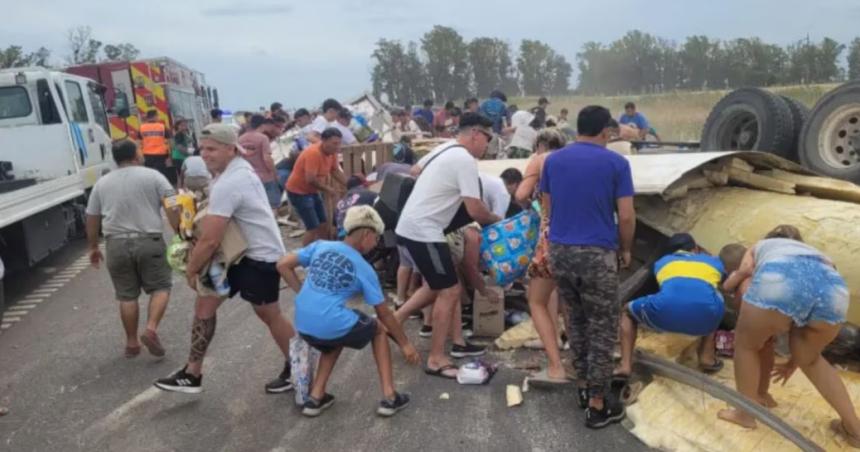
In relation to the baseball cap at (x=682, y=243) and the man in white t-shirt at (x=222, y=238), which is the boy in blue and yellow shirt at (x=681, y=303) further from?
the man in white t-shirt at (x=222, y=238)

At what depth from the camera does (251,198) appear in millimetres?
3938

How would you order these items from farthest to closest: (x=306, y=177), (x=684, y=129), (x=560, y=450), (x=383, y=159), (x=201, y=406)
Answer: (x=684, y=129) → (x=383, y=159) → (x=306, y=177) → (x=201, y=406) → (x=560, y=450)

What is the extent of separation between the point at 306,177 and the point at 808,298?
5.12 meters

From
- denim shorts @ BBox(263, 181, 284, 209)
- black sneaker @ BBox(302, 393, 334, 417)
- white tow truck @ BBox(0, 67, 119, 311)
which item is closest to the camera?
black sneaker @ BBox(302, 393, 334, 417)

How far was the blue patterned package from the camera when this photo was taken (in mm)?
4539

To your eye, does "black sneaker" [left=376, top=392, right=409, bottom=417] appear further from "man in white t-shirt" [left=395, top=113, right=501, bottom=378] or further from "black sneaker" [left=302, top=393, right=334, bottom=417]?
"man in white t-shirt" [left=395, top=113, right=501, bottom=378]

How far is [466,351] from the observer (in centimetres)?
487

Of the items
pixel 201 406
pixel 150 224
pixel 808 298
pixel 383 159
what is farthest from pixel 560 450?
pixel 383 159

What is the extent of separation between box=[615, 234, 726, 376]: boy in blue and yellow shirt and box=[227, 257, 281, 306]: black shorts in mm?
2155

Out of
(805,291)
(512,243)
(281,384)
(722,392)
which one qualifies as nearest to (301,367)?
(281,384)

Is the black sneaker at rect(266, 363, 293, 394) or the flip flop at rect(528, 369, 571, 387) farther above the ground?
the black sneaker at rect(266, 363, 293, 394)

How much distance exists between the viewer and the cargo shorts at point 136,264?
486 cm

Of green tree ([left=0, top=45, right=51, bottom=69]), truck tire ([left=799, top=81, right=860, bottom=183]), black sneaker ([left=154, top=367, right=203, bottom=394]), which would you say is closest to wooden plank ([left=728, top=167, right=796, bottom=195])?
truck tire ([left=799, top=81, right=860, bottom=183])

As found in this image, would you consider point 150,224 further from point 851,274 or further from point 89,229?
point 851,274
